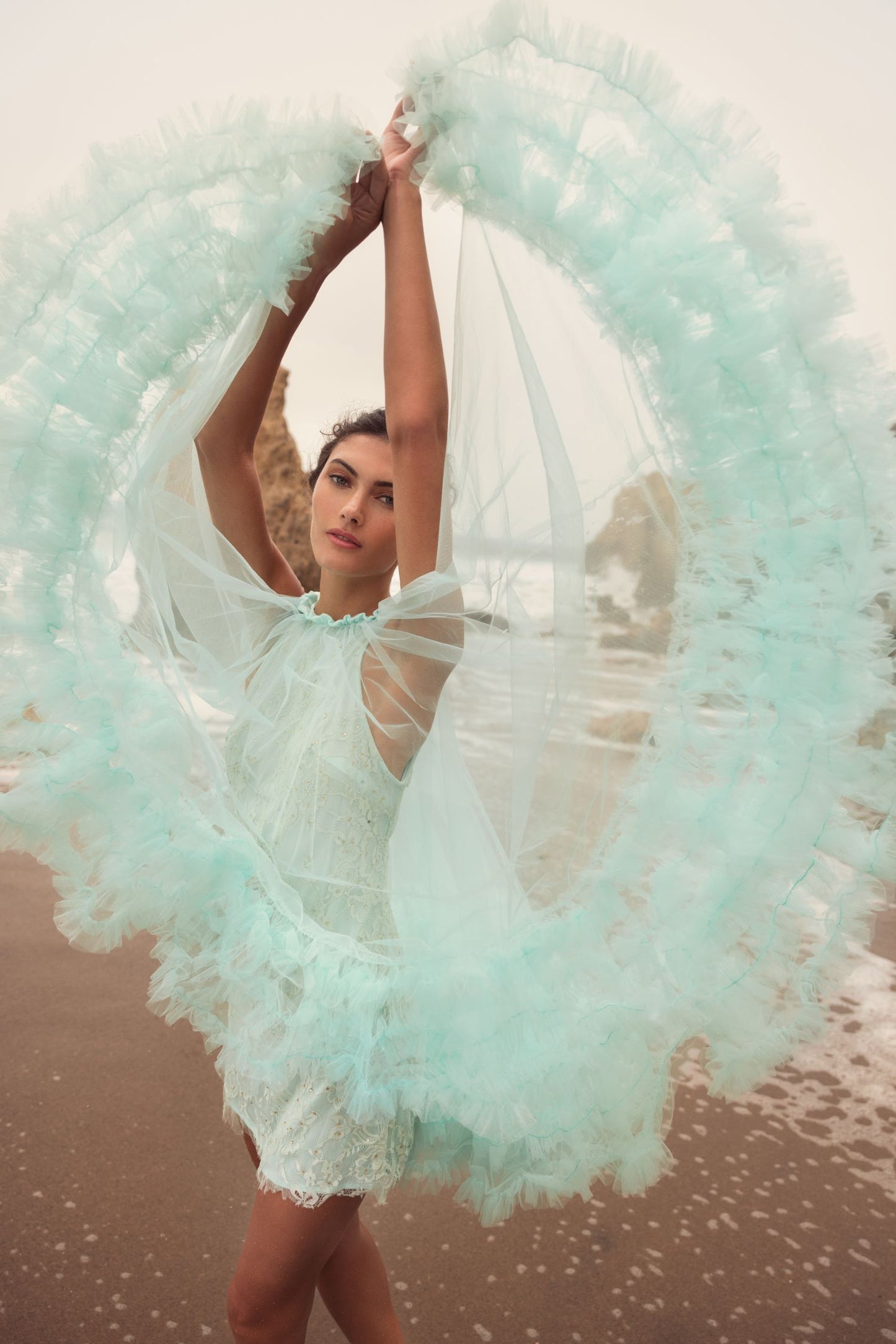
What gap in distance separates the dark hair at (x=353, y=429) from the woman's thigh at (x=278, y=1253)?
1.09m

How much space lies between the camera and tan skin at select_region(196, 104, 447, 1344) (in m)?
1.30

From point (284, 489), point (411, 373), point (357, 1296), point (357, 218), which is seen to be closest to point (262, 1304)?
point (357, 1296)

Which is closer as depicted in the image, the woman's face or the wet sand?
the woman's face

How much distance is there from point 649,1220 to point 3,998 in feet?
6.01

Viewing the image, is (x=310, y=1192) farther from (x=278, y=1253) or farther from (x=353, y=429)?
(x=353, y=429)

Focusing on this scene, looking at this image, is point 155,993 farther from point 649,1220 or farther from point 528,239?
point 649,1220

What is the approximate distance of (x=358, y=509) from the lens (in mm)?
1577

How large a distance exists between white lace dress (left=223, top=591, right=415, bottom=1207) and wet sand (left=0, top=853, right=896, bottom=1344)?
0.65m

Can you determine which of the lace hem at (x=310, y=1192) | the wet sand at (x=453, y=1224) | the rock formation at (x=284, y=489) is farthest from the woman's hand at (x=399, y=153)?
the rock formation at (x=284, y=489)

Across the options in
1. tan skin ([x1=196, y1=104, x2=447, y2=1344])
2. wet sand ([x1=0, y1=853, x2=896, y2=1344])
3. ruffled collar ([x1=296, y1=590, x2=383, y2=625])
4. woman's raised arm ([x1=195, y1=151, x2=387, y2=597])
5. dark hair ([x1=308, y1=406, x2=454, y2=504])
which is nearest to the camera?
tan skin ([x1=196, y1=104, x2=447, y2=1344])

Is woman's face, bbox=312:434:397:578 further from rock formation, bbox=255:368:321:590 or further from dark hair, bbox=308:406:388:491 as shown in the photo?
rock formation, bbox=255:368:321:590

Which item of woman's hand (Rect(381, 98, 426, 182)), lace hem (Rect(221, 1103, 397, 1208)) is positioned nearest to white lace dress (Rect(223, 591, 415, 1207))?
lace hem (Rect(221, 1103, 397, 1208))

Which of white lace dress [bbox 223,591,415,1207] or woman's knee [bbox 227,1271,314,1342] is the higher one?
white lace dress [bbox 223,591,415,1207]

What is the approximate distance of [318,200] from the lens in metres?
1.32
